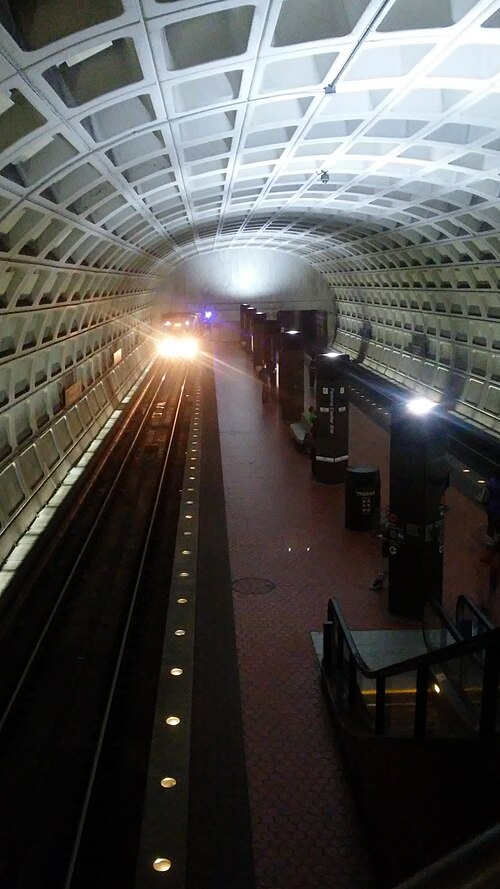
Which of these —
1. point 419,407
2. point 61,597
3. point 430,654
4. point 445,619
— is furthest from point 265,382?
point 430,654

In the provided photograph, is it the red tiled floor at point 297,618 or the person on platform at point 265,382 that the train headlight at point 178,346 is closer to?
the person on platform at point 265,382

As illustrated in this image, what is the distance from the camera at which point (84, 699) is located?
7.22 meters

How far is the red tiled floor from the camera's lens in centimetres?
477

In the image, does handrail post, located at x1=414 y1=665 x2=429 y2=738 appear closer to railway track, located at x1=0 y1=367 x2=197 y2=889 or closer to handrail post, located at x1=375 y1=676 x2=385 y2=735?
handrail post, located at x1=375 y1=676 x2=385 y2=735

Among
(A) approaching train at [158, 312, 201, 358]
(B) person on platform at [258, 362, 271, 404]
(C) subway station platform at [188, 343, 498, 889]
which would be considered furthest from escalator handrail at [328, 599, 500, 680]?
(A) approaching train at [158, 312, 201, 358]

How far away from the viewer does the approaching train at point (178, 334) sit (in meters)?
36.1

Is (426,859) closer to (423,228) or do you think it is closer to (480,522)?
(480,522)

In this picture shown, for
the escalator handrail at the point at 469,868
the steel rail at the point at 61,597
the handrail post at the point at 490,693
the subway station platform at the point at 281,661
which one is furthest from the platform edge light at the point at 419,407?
the escalator handrail at the point at 469,868

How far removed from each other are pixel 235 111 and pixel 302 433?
29.0 ft

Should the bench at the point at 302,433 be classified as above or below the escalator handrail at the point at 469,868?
below

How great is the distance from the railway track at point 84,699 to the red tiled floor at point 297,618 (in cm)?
107

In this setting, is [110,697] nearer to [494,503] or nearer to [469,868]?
[494,503]

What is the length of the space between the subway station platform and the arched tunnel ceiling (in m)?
5.30

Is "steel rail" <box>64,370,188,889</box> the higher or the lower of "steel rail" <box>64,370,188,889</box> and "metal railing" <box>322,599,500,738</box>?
the lower
